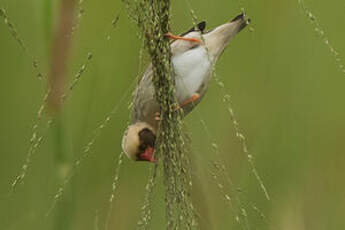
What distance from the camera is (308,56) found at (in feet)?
6.74

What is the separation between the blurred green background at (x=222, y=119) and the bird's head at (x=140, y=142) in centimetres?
9

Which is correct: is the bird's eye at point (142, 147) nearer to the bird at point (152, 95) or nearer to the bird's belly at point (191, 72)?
the bird at point (152, 95)

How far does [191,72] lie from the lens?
1706mm

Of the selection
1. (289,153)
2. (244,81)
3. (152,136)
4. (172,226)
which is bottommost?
(172,226)

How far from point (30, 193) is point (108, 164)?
22 cm

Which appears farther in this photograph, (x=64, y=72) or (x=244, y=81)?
(x=244, y=81)

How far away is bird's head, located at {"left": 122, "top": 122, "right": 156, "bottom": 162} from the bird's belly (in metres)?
0.11

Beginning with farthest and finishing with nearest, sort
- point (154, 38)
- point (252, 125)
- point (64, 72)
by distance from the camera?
1. point (252, 125)
2. point (64, 72)
3. point (154, 38)

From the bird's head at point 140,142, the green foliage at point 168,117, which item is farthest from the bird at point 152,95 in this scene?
the green foliage at point 168,117

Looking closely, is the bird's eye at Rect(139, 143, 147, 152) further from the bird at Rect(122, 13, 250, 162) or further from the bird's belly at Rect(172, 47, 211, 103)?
the bird's belly at Rect(172, 47, 211, 103)

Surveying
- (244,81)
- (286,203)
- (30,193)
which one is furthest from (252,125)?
(30,193)

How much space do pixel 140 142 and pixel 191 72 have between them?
183 mm

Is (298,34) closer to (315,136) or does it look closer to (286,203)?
(315,136)

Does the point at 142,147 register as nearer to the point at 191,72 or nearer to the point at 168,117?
the point at 191,72
